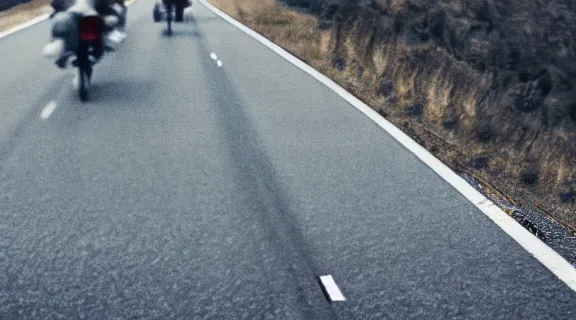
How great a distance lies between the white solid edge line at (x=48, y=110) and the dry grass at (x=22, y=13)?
32.4 ft

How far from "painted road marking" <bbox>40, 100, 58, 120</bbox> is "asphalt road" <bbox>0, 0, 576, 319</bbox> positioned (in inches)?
3.7

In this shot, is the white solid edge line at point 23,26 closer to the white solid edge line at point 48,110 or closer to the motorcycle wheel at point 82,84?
the motorcycle wheel at point 82,84

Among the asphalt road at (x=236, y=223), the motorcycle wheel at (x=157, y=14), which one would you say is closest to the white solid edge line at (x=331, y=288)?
the asphalt road at (x=236, y=223)

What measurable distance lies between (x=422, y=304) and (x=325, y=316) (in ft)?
1.99

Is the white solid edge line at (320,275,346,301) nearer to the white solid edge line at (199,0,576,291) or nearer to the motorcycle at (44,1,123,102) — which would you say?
the white solid edge line at (199,0,576,291)

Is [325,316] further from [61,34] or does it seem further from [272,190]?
[61,34]

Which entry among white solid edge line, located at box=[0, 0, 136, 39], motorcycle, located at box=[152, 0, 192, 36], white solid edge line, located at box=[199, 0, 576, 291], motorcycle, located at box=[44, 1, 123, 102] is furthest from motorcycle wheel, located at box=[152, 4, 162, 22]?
white solid edge line, located at box=[199, 0, 576, 291]

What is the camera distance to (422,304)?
12.6ft

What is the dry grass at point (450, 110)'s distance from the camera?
259 inches

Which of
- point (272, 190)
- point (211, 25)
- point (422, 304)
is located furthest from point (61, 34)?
point (211, 25)

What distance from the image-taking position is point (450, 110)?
29.0 feet

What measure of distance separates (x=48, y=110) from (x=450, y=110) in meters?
5.42

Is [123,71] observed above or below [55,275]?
below

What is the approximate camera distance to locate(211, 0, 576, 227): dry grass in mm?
6570
